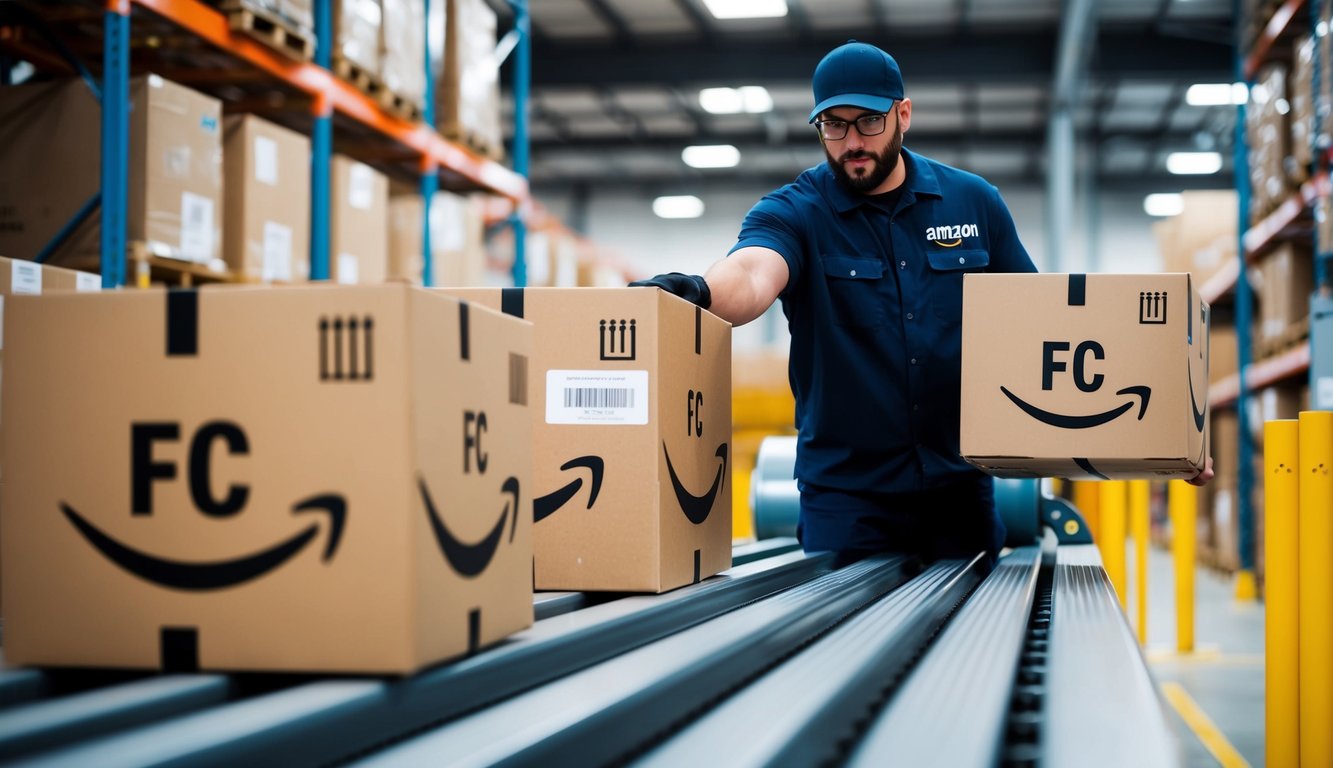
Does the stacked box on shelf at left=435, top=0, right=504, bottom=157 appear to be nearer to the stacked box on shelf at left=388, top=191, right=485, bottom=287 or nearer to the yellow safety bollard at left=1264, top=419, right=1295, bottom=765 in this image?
the stacked box on shelf at left=388, top=191, right=485, bottom=287

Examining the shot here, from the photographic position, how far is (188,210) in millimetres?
3949

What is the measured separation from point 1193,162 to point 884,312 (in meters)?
15.0

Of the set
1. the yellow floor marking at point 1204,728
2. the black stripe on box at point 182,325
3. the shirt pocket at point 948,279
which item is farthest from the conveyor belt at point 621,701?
the yellow floor marking at point 1204,728

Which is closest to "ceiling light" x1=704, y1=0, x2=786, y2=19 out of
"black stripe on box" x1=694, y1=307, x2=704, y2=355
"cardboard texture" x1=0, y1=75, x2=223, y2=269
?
"cardboard texture" x1=0, y1=75, x2=223, y2=269

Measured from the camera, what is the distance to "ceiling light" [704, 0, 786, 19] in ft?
34.2

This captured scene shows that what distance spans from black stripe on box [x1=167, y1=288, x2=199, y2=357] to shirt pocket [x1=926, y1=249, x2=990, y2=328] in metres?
1.75

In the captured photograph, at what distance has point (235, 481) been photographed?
1072 millimetres

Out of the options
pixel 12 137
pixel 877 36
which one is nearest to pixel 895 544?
pixel 12 137

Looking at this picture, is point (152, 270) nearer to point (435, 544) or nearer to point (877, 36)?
point (435, 544)

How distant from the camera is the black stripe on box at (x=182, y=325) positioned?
1.08 m

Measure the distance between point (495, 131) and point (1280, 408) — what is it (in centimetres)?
459

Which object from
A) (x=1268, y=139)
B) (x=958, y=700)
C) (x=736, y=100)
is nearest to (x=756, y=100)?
(x=736, y=100)

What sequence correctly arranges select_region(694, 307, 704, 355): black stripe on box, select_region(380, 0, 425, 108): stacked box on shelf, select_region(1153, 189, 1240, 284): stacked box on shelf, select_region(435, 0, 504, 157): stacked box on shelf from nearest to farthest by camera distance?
select_region(694, 307, 704, 355): black stripe on box
select_region(380, 0, 425, 108): stacked box on shelf
select_region(435, 0, 504, 157): stacked box on shelf
select_region(1153, 189, 1240, 284): stacked box on shelf

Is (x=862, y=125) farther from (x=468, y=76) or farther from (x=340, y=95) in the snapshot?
(x=468, y=76)
